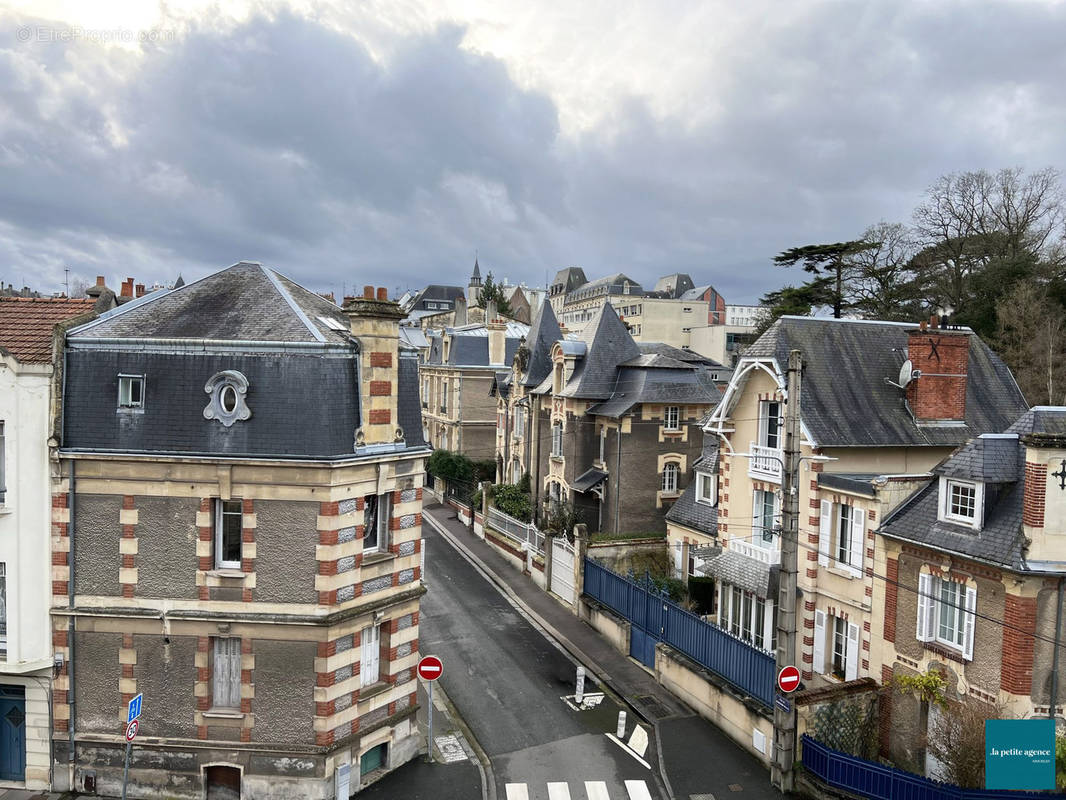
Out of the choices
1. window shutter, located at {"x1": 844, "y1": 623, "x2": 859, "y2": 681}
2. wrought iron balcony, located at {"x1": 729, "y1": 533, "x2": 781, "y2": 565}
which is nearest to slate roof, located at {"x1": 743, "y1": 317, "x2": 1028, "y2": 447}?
wrought iron balcony, located at {"x1": 729, "y1": 533, "x2": 781, "y2": 565}

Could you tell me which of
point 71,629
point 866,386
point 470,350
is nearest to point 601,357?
point 866,386

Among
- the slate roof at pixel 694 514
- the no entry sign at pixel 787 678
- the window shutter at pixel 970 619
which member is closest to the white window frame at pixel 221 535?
the no entry sign at pixel 787 678

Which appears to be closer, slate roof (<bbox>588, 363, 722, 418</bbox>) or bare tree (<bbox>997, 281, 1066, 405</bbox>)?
slate roof (<bbox>588, 363, 722, 418</bbox>)

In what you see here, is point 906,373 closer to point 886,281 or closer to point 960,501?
point 960,501

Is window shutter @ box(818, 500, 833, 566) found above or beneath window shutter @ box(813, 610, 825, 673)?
above

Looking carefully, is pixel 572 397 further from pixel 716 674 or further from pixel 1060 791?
pixel 1060 791

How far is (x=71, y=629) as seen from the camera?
615 inches

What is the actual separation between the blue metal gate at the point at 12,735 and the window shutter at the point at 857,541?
67.0 ft

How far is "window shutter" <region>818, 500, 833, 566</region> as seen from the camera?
20.7 m

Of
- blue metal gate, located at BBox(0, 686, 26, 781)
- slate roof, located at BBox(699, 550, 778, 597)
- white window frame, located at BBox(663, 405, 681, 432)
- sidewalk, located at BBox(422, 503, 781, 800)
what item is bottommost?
sidewalk, located at BBox(422, 503, 781, 800)

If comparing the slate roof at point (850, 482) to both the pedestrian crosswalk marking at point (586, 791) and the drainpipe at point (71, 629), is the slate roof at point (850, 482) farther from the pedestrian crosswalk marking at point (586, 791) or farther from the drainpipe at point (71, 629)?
the drainpipe at point (71, 629)

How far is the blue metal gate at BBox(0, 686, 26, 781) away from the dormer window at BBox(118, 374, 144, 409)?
6965 mm

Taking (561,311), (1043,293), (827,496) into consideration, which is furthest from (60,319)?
(561,311)

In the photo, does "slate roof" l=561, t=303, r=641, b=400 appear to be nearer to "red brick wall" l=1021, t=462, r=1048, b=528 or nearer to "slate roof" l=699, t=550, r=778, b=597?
"slate roof" l=699, t=550, r=778, b=597
